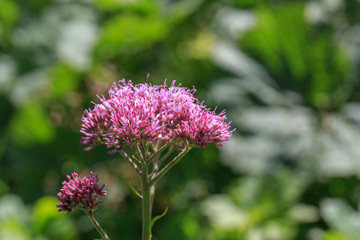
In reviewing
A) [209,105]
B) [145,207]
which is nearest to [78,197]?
[145,207]

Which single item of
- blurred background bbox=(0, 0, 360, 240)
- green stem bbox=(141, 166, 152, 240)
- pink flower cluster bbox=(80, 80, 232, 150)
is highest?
blurred background bbox=(0, 0, 360, 240)

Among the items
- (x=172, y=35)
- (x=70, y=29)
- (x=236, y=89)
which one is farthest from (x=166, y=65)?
(x=70, y=29)

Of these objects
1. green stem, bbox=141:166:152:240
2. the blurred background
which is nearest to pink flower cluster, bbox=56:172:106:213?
green stem, bbox=141:166:152:240

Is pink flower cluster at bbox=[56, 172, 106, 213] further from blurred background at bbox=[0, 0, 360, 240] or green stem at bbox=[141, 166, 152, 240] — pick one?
blurred background at bbox=[0, 0, 360, 240]

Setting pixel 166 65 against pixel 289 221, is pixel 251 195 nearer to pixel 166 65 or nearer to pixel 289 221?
pixel 289 221

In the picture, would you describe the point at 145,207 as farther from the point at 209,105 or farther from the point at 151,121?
the point at 209,105
